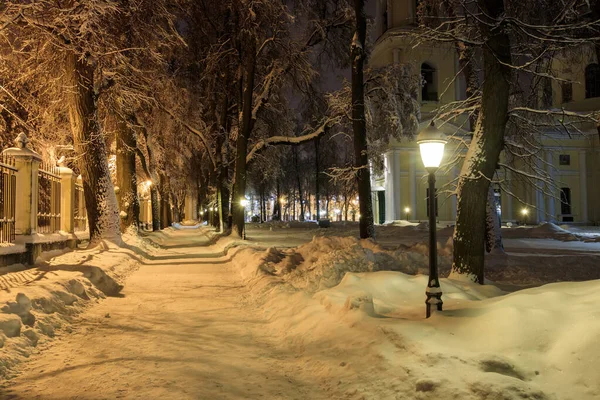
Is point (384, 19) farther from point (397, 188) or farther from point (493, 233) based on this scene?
point (493, 233)

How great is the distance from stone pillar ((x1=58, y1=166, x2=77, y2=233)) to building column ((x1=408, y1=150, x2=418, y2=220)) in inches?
1411

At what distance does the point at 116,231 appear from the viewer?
58.3 ft

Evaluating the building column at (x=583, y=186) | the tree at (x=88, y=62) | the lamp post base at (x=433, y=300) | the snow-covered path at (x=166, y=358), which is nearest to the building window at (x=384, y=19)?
the building column at (x=583, y=186)

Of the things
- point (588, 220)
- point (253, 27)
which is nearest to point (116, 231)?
point (253, 27)

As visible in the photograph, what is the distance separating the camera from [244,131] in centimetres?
2538

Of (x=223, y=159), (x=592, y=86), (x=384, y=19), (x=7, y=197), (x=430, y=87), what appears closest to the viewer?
(x=7, y=197)

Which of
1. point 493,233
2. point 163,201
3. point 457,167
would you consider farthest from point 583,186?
point 163,201

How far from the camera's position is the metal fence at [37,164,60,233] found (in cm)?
1469

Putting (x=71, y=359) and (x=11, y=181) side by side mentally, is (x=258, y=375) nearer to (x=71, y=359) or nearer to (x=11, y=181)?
(x=71, y=359)

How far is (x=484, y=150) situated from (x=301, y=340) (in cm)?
505

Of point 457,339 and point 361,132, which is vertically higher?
point 361,132

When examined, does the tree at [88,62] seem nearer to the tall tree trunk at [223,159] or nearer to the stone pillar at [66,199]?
the stone pillar at [66,199]

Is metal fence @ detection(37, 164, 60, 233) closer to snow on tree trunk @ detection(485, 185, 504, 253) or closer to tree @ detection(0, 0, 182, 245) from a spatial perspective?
tree @ detection(0, 0, 182, 245)

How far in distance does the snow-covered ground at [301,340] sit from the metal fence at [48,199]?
4365 millimetres
